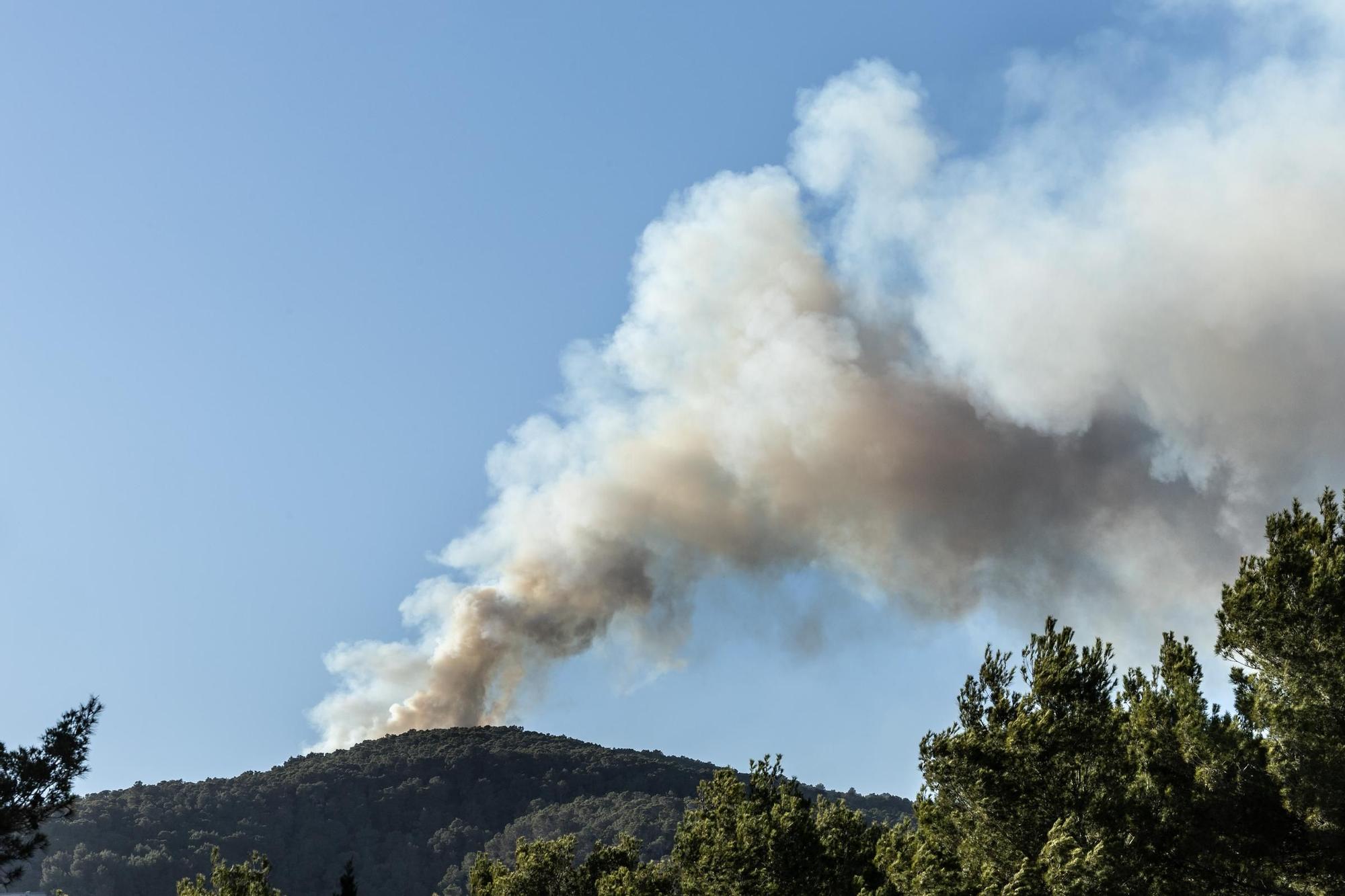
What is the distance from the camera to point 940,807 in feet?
109

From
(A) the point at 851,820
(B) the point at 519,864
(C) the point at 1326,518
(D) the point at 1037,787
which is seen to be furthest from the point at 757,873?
(B) the point at 519,864

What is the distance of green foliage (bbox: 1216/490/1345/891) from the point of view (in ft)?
92.3

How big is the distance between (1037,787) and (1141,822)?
Result: 3.10 metres

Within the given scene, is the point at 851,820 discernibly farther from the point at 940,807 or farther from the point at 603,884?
the point at 940,807

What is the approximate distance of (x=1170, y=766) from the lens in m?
31.3

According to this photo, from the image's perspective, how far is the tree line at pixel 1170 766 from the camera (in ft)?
93.4

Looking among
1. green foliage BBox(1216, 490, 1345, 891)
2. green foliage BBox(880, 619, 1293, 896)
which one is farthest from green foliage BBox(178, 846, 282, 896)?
green foliage BBox(1216, 490, 1345, 891)

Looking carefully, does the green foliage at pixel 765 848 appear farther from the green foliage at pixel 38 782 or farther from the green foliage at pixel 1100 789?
the green foliage at pixel 38 782

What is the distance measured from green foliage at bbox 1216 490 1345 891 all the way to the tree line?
38 mm

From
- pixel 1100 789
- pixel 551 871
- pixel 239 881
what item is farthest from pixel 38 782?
pixel 551 871

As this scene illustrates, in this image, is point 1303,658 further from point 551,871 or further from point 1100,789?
point 551,871

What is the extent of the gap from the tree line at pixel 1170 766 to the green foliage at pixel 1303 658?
0.04 meters

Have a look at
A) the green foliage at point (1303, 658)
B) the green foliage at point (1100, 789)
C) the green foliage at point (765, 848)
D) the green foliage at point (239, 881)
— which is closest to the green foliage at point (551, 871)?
the green foliage at point (765, 848)

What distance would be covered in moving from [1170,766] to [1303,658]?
4.86 meters
